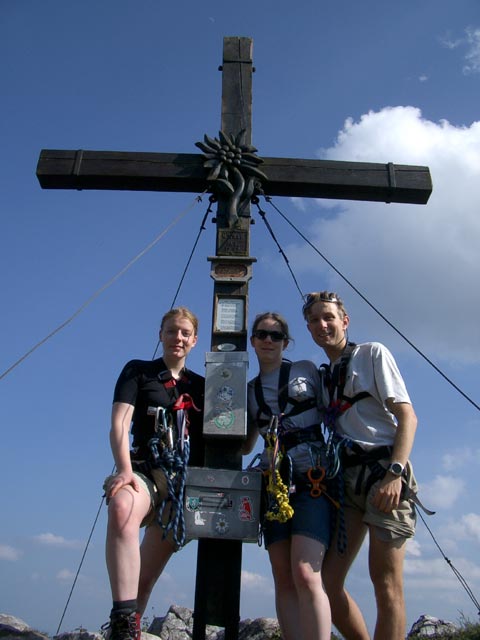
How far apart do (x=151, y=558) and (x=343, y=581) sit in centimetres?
124

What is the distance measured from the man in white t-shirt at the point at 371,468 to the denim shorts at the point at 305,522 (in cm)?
19

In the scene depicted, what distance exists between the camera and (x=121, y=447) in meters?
4.10

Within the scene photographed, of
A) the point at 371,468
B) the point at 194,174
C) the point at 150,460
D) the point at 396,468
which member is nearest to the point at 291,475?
the point at 371,468

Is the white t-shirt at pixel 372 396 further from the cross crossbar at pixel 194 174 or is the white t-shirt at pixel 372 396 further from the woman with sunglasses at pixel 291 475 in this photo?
the cross crossbar at pixel 194 174

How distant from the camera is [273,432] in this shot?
14.3 feet

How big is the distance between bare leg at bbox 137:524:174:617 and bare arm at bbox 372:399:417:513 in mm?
1422

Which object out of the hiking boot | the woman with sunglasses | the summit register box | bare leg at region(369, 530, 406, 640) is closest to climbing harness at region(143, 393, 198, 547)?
the summit register box

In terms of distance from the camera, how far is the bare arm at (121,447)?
3.94m

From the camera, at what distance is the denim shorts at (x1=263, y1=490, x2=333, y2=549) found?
13.0ft

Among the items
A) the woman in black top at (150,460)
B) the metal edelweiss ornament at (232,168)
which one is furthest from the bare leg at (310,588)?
the metal edelweiss ornament at (232,168)

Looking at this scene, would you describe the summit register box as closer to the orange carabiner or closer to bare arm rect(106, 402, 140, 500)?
the orange carabiner

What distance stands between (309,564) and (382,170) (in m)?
3.78

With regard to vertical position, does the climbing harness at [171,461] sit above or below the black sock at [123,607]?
above

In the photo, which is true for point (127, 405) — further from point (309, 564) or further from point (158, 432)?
point (309, 564)
